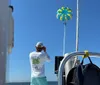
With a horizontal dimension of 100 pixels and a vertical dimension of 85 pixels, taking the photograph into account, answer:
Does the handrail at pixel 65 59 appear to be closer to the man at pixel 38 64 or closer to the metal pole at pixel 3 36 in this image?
the metal pole at pixel 3 36

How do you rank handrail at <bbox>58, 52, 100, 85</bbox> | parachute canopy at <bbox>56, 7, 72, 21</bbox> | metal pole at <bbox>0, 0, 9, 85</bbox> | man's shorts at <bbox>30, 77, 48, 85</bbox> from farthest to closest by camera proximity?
parachute canopy at <bbox>56, 7, 72, 21</bbox>, man's shorts at <bbox>30, 77, 48, 85</bbox>, handrail at <bbox>58, 52, 100, 85</bbox>, metal pole at <bbox>0, 0, 9, 85</bbox>

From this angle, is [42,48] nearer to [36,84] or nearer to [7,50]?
[36,84]

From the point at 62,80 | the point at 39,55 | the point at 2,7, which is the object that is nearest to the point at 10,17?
the point at 2,7

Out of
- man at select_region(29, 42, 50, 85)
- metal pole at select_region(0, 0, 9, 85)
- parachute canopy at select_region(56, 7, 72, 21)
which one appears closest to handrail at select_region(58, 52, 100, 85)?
metal pole at select_region(0, 0, 9, 85)

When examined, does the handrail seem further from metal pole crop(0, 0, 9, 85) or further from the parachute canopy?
the parachute canopy

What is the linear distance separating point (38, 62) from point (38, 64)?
3cm

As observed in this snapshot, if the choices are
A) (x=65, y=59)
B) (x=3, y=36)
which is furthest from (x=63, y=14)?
(x=3, y=36)

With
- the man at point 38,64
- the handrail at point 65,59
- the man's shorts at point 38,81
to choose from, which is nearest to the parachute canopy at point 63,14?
the man at point 38,64

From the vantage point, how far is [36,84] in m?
4.00

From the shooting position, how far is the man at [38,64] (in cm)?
399

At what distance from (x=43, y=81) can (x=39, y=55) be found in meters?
0.42

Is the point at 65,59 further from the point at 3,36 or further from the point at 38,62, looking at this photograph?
the point at 38,62

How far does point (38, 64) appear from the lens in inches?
157

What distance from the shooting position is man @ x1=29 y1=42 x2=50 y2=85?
157 inches
